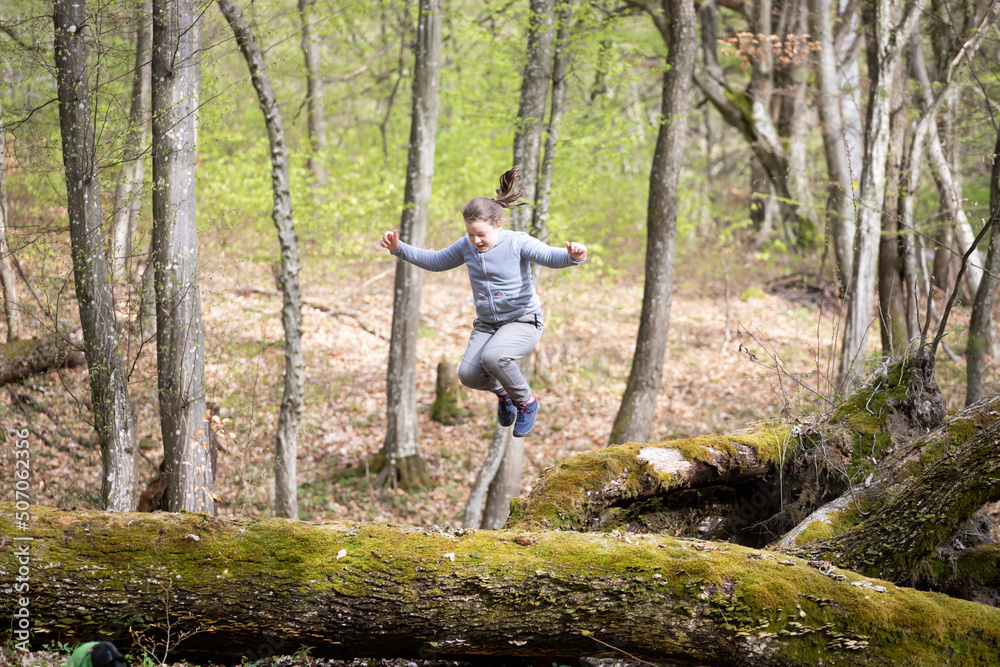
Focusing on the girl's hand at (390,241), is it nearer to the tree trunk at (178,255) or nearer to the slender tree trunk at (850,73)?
the tree trunk at (178,255)

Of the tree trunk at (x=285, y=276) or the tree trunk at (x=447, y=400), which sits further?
the tree trunk at (x=447, y=400)

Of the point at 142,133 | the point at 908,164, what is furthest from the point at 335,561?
the point at 908,164

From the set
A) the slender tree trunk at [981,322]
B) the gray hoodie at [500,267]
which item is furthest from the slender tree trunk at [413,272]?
the slender tree trunk at [981,322]

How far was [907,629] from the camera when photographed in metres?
3.27

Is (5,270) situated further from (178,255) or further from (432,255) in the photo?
(432,255)

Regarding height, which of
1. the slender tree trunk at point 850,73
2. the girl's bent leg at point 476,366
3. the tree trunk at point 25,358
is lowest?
the tree trunk at point 25,358

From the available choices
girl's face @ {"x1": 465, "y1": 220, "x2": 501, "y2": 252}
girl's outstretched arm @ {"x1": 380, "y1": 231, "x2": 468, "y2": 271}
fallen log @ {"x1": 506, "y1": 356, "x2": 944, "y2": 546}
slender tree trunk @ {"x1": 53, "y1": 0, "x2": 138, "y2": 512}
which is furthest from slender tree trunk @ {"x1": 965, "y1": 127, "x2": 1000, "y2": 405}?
slender tree trunk @ {"x1": 53, "y1": 0, "x2": 138, "y2": 512}

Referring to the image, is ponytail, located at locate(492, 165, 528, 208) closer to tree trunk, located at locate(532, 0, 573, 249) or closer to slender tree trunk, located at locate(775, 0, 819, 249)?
tree trunk, located at locate(532, 0, 573, 249)

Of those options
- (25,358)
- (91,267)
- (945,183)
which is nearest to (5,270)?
(25,358)

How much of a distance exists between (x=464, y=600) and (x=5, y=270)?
7.38m

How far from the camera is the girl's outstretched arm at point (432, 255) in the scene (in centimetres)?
495

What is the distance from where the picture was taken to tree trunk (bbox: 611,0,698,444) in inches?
349

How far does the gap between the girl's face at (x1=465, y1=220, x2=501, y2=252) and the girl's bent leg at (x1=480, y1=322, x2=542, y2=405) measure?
62cm

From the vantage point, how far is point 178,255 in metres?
6.23
